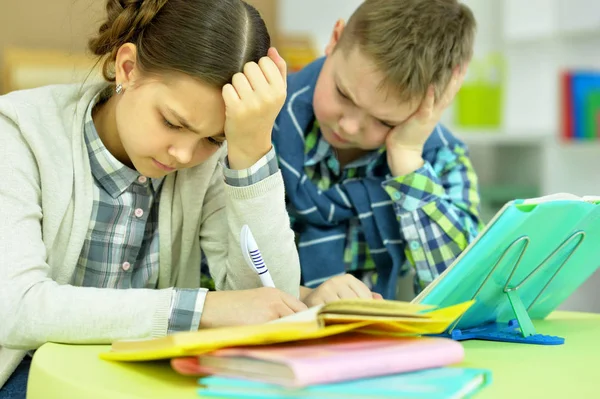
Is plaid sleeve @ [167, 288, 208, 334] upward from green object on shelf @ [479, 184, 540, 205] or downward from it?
upward

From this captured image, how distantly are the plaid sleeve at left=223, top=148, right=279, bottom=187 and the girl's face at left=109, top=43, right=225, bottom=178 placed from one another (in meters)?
0.05

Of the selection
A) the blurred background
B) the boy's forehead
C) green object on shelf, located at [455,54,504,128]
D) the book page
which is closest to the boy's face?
the boy's forehead

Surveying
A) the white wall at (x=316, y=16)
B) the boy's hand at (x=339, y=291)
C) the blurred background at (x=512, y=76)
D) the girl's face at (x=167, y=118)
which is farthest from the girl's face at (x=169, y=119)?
the white wall at (x=316, y=16)

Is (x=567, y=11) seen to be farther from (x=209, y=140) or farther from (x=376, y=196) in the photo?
(x=209, y=140)

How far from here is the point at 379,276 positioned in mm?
1307

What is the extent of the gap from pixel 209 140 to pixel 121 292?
27 cm

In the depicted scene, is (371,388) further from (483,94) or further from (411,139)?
(483,94)

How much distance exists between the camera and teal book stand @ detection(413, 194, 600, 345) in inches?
30.4

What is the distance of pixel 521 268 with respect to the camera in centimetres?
87

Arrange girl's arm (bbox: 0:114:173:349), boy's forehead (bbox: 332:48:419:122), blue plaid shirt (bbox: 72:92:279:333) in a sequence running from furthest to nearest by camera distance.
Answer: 1. boy's forehead (bbox: 332:48:419:122)
2. blue plaid shirt (bbox: 72:92:279:333)
3. girl's arm (bbox: 0:114:173:349)

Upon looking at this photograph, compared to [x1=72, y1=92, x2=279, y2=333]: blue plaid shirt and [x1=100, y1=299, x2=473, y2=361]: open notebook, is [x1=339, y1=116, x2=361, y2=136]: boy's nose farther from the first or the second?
[x1=100, y1=299, x2=473, y2=361]: open notebook

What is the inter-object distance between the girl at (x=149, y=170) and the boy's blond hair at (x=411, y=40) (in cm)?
25

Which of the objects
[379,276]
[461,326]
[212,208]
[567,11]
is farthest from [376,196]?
[567,11]

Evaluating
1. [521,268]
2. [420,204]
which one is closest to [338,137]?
[420,204]
